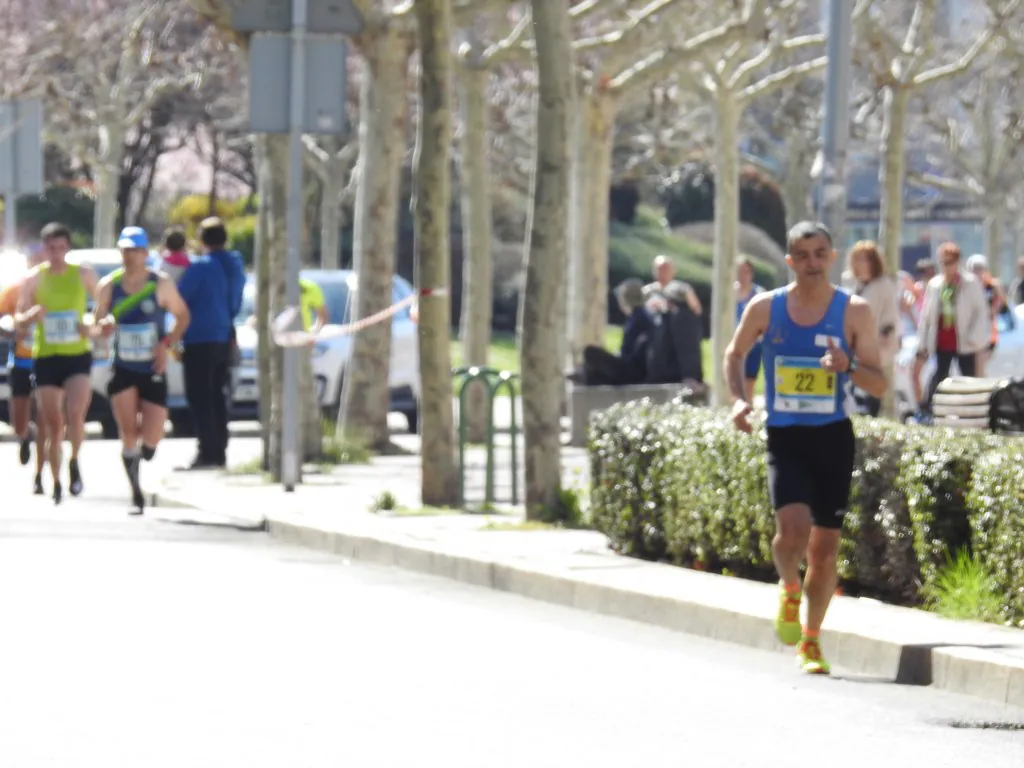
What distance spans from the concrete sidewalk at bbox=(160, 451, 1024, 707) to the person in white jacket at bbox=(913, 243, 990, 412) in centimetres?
549

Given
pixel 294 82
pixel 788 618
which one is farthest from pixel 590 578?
pixel 294 82

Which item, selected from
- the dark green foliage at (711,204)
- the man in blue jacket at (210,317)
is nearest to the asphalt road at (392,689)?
the man in blue jacket at (210,317)

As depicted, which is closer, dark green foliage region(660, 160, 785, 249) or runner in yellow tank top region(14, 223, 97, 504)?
runner in yellow tank top region(14, 223, 97, 504)

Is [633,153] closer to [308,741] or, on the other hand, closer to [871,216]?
[871,216]

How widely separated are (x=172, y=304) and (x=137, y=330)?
1.02 feet

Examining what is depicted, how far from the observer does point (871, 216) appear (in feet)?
233

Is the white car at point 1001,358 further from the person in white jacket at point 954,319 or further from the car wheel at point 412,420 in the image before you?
the car wheel at point 412,420

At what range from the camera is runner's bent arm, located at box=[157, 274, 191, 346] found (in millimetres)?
15852

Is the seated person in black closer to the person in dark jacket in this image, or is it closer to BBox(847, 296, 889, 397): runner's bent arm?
the person in dark jacket

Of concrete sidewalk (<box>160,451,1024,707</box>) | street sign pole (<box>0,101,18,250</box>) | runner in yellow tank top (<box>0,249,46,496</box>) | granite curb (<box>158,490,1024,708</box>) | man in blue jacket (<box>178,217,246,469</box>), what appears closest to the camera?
granite curb (<box>158,490,1024,708</box>)

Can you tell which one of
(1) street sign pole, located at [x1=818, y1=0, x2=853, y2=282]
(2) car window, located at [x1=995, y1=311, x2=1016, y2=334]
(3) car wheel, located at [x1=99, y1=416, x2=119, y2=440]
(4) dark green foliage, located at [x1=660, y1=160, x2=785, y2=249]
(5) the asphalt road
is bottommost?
(5) the asphalt road

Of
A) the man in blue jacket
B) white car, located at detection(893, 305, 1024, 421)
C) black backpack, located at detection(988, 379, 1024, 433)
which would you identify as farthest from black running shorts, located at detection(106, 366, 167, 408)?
white car, located at detection(893, 305, 1024, 421)

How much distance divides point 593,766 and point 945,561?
3587 millimetres

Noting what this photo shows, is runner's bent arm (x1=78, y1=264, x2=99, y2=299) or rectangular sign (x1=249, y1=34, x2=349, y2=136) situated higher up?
rectangular sign (x1=249, y1=34, x2=349, y2=136)
